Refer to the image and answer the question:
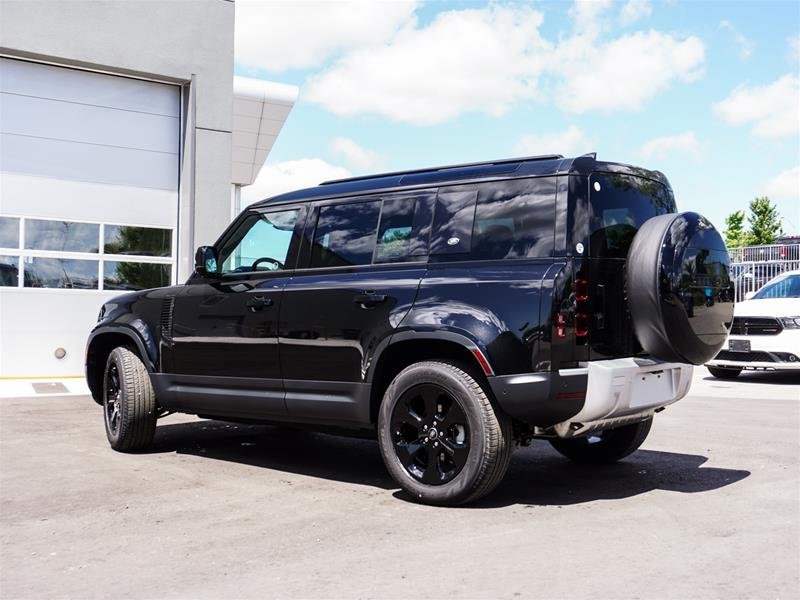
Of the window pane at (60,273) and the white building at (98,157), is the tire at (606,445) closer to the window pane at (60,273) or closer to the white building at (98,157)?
the white building at (98,157)

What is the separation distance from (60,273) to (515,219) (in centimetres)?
981

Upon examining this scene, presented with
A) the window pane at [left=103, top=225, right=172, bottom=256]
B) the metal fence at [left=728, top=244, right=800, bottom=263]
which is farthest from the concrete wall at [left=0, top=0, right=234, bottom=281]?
the metal fence at [left=728, top=244, right=800, bottom=263]

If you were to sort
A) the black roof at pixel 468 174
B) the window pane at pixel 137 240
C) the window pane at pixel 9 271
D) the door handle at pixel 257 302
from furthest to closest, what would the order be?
1. the window pane at pixel 137 240
2. the window pane at pixel 9 271
3. the door handle at pixel 257 302
4. the black roof at pixel 468 174

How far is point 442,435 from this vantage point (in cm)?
487

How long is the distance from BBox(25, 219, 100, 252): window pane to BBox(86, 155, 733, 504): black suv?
7.88 meters

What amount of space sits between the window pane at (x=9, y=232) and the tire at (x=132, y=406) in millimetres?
6619

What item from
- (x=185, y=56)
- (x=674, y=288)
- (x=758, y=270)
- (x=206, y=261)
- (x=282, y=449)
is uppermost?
(x=185, y=56)

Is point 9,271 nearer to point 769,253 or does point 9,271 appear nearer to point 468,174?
point 468,174

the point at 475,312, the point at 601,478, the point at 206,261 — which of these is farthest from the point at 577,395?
the point at 206,261

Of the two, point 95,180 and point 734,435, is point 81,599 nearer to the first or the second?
point 734,435

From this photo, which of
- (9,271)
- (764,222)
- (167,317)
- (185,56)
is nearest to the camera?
(167,317)

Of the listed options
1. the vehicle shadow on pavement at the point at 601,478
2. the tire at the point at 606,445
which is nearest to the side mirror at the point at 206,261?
the vehicle shadow on pavement at the point at 601,478

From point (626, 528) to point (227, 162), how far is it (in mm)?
11008

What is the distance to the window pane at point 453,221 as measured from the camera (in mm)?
5046
